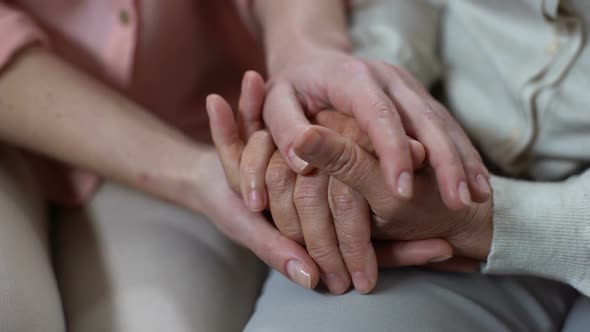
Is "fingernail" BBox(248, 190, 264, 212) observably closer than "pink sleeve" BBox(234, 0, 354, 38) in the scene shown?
Yes

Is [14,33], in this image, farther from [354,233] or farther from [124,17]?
[354,233]

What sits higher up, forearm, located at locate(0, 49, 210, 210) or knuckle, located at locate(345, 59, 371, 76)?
knuckle, located at locate(345, 59, 371, 76)

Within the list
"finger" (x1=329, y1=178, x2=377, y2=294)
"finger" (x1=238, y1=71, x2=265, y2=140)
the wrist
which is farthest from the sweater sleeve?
"finger" (x1=238, y1=71, x2=265, y2=140)

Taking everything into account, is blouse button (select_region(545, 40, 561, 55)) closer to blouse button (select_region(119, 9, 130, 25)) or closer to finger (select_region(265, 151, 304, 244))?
finger (select_region(265, 151, 304, 244))

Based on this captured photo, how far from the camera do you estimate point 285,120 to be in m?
0.59

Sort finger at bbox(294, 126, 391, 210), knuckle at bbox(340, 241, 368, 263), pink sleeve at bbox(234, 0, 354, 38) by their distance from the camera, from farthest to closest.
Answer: pink sleeve at bbox(234, 0, 354, 38)
knuckle at bbox(340, 241, 368, 263)
finger at bbox(294, 126, 391, 210)

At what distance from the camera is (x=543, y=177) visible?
701 millimetres

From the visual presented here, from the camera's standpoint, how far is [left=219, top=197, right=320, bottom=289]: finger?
0.56 m

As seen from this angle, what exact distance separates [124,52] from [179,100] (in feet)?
0.39

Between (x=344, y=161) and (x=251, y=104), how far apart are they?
189mm

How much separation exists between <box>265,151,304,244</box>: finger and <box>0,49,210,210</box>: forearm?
0.16 meters

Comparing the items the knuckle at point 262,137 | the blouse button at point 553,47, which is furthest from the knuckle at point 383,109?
the blouse button at point 553,47

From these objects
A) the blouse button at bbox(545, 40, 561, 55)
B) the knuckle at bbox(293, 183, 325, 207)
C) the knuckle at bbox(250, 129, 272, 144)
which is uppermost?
the blouse button at bbox(545, 40, 561, 55)

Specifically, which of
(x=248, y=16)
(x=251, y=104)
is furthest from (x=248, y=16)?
(x=251, y=104)
